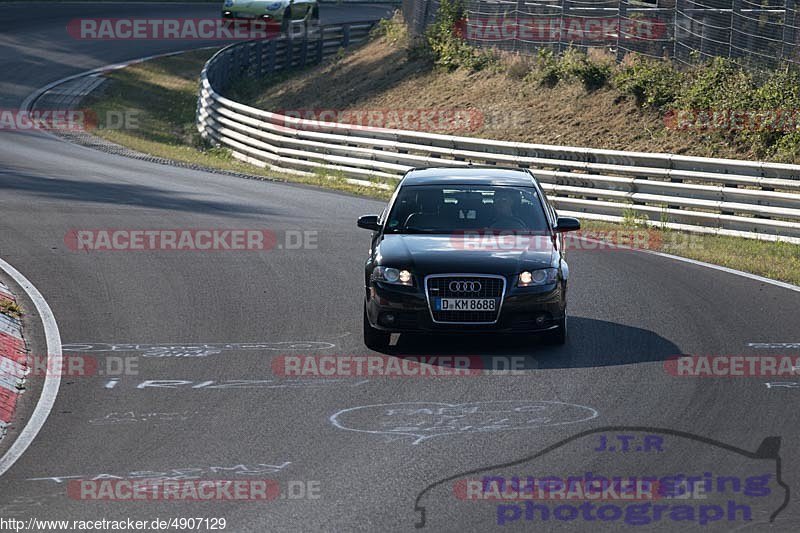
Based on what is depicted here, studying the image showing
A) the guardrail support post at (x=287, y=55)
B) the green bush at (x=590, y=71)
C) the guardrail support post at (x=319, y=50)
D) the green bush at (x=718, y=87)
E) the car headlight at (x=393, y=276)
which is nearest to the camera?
the car headlight at (x=393, y=276)

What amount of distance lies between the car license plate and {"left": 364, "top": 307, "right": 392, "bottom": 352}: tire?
0.60m

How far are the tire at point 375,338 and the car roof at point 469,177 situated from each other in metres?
1.93

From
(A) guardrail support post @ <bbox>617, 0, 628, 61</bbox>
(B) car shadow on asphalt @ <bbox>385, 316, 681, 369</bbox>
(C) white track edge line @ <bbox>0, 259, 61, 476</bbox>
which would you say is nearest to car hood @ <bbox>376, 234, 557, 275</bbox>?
(B) car shadow on asphalt @ <bbox>385, 316, 681, 369</bbox>

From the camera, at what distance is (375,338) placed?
1140 cm

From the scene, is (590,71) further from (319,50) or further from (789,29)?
(319,50)

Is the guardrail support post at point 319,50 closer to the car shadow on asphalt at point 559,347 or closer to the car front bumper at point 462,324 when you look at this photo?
the car shadow on asphalt at point 559,347

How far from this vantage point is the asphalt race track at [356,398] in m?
7.34

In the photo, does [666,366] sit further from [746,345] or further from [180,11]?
[180,11]

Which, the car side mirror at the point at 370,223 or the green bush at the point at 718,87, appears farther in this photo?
the green bush at the point at 718,87

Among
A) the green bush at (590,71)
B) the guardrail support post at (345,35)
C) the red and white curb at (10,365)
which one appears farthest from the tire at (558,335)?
the guardrail support post at (345,35)

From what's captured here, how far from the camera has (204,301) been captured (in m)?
13.7

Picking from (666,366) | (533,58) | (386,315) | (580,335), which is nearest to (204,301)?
(386,315)

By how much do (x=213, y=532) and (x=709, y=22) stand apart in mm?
22223

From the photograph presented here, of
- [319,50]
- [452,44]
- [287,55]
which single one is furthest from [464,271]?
[319,50]
